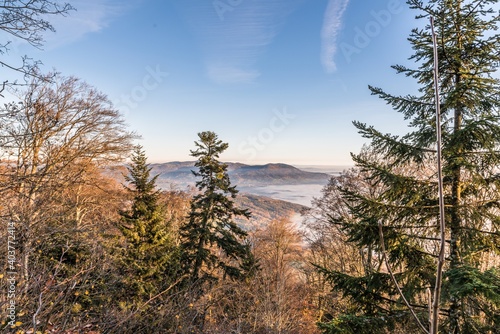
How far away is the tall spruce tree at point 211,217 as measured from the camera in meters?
10.7

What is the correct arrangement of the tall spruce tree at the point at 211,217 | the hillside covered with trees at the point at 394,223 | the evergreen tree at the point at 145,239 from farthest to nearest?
the tall spruce tree at the point at 211,217
the evergreen tree at the point at 145,239
the hillside covered with trees at the point at 394,223

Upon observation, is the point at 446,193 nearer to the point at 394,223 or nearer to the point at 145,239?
the point at 394,223

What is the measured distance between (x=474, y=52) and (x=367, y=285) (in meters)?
4.37

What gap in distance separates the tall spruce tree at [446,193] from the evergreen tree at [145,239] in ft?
20.9

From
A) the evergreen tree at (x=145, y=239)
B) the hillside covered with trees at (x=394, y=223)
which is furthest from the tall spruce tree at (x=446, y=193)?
the evergreen tree at (x=145, y=239)

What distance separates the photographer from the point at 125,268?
8.45 m

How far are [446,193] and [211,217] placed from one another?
8.33m

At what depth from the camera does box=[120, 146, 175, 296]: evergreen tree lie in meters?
8.52

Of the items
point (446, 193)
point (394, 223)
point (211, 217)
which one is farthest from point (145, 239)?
point (446, 193)

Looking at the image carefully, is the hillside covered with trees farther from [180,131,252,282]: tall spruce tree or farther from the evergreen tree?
[180,131,252,282]: tall spruce tree

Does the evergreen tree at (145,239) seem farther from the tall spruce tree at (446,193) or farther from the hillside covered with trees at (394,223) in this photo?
the tall spruce tree at (446,193)

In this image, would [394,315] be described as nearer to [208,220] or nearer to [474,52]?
[474,52]

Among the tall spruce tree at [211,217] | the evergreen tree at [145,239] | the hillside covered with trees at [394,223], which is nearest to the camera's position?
the hillside covered with trees at [394,223]

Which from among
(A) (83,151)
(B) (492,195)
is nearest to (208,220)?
(A) (83,151)
